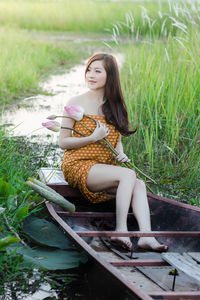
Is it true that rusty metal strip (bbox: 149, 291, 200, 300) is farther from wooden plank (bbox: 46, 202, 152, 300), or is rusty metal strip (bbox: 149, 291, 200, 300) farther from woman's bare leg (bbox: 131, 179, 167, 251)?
woman's bare leg (bbox: 131, 179, 167, 251)

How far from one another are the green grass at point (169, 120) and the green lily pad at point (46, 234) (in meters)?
1.61

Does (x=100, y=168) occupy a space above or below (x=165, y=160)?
above

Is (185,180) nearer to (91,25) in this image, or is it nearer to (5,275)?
(5,275)

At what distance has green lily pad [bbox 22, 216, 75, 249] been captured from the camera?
2895 mm

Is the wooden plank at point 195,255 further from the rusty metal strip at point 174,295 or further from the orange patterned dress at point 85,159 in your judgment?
the orange patterned dress at point 85,159

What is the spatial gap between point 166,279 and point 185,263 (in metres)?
0.13

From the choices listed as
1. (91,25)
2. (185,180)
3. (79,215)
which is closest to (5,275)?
(79,215)

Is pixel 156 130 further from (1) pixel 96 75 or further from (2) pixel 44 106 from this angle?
(2) pixel 44 106

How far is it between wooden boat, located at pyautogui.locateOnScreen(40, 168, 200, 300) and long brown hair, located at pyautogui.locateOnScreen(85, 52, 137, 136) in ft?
1.65

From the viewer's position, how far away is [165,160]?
4848 millimetres

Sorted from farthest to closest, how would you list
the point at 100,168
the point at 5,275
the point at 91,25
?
the point at 91,25 < the point at 100,168 < the point at 5,275

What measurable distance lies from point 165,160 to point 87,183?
5.84 feet

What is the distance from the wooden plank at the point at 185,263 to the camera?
242cm

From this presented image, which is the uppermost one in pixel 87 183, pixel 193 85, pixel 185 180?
pixel 193 85
